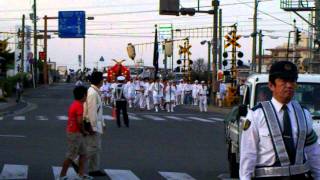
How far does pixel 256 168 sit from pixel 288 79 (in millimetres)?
687

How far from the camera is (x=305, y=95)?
1090 centimetres

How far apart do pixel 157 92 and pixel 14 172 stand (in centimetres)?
2831

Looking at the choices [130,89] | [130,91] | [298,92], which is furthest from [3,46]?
[298,92]

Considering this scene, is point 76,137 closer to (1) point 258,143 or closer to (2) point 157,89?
(1) point 258,143

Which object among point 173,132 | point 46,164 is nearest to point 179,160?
Result: point 46,164


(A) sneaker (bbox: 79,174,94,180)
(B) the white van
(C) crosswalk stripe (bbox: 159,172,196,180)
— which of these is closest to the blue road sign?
(C) crosswalk stripe (bbox: 159,172,196,180)

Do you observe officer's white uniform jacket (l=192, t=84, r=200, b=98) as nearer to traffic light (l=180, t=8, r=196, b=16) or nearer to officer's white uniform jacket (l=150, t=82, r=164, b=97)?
officer's white uniform jacket (l=150, t=82, r=164, b=97)

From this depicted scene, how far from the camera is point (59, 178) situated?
1196cm

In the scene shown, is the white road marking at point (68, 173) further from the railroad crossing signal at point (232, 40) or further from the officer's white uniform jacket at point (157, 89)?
the railroad crossing signal at point (232, 40)

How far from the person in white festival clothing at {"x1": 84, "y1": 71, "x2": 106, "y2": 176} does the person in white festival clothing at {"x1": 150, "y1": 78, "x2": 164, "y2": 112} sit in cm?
2866

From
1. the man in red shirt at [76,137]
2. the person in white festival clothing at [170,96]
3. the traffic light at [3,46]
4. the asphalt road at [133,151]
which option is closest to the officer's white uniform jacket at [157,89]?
the person in white festival clothing at [170,96]

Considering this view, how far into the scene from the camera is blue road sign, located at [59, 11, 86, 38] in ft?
200

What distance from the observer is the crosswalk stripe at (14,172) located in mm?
12355

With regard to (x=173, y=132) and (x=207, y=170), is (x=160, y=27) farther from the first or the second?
(x=207, y=170)
